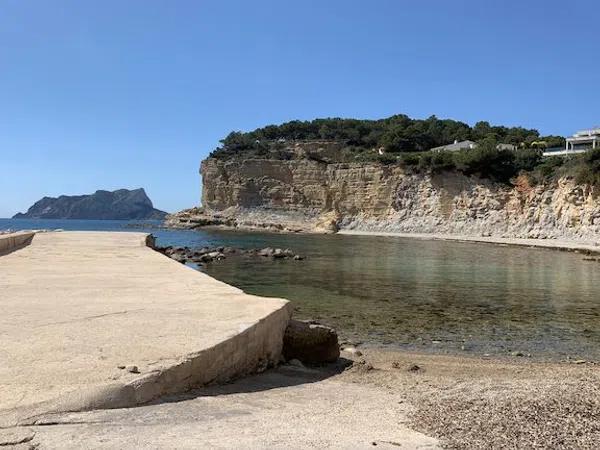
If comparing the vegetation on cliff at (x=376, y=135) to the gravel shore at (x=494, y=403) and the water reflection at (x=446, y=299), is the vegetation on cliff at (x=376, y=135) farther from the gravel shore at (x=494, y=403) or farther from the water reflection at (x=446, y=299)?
the gravel shore at (x=494, y=403)

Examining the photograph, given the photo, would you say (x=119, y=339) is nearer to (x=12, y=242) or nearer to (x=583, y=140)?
(x=12, y=242)

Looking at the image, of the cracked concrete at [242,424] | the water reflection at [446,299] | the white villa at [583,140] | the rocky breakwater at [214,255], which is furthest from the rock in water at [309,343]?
the white villa at [583,140]

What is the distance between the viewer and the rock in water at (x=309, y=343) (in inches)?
308

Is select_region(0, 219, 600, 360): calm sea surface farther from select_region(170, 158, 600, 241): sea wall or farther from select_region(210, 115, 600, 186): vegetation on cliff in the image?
select_region(210, 115, 600, 186): vegetation on cliff

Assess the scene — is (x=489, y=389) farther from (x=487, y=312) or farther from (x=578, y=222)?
(x=578, y=222)

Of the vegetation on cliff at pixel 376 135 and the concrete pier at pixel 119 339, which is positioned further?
Answer: the vegetation on cliff at pixel 376 135

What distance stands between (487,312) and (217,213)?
71231mm

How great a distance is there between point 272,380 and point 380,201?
205 feet

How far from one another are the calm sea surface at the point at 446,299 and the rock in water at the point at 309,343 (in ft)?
8.36

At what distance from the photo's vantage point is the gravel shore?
164 inches

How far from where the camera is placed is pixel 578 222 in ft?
151

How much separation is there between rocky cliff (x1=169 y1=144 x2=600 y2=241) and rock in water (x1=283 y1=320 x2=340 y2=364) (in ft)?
139

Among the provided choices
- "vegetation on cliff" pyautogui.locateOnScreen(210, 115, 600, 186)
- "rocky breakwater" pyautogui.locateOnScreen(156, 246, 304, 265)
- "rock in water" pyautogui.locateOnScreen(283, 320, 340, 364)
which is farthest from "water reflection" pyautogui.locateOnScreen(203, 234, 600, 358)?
"vegetation on cliff" pyautogui.locateOnScreen(210, 115, 600, 186)

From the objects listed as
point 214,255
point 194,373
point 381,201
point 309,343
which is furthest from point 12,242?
point 381,201
